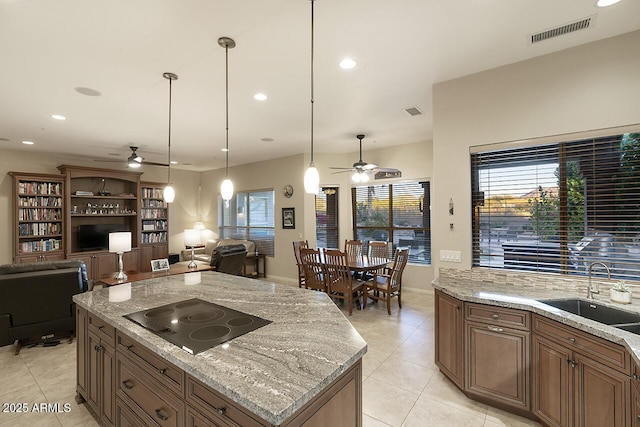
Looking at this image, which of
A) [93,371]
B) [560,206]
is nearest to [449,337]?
[560,206]

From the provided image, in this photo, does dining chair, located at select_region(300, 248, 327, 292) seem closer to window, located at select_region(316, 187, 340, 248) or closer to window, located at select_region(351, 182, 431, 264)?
window, located at select_region(316, 187, 340, 248)

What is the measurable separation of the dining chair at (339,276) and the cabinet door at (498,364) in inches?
82.4

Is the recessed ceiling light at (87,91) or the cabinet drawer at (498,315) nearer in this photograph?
the cabinet drawer at (498,315)

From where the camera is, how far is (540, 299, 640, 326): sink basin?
195 centimetres

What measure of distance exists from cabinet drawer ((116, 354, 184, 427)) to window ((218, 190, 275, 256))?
17.2 ft

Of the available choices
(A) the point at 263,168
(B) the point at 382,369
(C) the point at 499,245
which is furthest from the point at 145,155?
(C) the point at 499,245

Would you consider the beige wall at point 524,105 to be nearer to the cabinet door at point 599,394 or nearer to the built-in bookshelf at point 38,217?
the cabinet door at point 599,394

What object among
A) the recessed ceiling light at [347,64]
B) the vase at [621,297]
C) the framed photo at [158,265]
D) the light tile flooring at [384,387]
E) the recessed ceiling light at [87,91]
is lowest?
the light tile flooring at [384,387]

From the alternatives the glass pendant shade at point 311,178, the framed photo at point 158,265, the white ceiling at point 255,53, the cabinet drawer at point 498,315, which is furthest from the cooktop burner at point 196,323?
the framed photo at point 158,265

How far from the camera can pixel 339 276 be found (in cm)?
450

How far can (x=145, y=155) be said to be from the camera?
673 centimetres

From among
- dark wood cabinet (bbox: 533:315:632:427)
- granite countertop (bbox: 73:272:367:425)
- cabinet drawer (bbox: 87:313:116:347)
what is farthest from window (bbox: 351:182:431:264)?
cabinet drawer (bbox: 87:313:116:347)

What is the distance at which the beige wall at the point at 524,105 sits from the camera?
2.32m

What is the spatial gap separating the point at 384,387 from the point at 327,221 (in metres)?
4.25
